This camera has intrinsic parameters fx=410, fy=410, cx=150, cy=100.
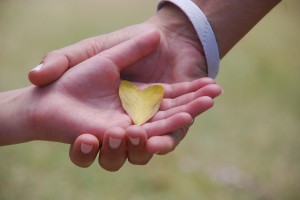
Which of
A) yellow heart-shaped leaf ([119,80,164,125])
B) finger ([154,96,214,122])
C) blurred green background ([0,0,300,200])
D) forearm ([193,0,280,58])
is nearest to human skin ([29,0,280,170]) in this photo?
forearm ([193,0,280,58])

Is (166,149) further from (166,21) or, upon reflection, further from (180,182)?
(180,182)

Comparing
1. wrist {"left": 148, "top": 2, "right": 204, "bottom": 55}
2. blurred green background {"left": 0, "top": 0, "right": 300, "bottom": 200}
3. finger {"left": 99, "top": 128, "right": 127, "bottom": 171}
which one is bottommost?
blurred green background {"left": 0, "top": 0, "right": 300, "bottom": 200}

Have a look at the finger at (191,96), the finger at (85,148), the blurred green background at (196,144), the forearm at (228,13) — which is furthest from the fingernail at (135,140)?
the blurred green background at (196,144)

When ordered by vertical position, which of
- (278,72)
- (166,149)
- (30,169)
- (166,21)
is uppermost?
(166,21)

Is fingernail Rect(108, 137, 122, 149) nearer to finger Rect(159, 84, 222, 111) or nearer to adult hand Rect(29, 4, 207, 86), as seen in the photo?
finger Rect(159, 84, 222, 111)

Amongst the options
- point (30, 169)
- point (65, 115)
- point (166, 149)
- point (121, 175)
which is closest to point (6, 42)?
point (30, 169)

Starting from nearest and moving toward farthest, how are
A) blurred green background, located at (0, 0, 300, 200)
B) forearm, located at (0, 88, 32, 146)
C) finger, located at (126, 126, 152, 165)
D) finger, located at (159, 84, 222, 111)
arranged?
1. finger, located at (126, 126, 152, 165)
2. finger, located at (159, 84, 222, 111)
3. forearm, located at (0, 88, 32, 146)
4. blurred green background, located at (0, 0, 300, 200)

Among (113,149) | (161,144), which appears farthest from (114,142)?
(161,144)

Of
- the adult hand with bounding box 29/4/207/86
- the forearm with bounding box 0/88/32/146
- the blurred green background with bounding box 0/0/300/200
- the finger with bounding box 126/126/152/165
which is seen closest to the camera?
the finger with bounding box 126/126/152/165
